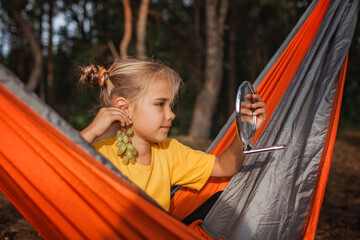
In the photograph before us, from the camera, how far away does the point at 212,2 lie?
720 centimetres

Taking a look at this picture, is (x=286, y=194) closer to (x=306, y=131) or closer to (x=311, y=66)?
(x=306, y=131)

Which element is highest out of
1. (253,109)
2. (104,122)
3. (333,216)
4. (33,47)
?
(253,109)

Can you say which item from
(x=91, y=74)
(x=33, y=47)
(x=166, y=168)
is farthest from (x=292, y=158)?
(x=33, y=47)

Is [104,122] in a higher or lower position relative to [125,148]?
higher

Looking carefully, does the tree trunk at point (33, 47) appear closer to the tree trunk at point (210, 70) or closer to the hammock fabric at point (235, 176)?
the tree trunk at point (210, 70)

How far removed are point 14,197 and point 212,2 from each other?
21.7ft

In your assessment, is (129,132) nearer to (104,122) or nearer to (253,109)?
(104,122)

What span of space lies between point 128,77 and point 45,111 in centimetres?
54

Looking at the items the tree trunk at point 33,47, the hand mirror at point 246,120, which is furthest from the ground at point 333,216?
the tree trunk at point 33,47

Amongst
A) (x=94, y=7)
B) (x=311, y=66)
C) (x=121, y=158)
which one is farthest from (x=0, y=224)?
(x=94, y=7)

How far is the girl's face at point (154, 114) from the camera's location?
1.51 metres

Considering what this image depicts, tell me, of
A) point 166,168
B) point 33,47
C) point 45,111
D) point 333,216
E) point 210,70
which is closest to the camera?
point 45,111

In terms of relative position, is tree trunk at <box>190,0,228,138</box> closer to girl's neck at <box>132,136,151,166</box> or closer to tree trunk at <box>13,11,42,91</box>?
tree trunk at <box>13,11,42,91</box>

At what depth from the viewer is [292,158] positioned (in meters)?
1.51
